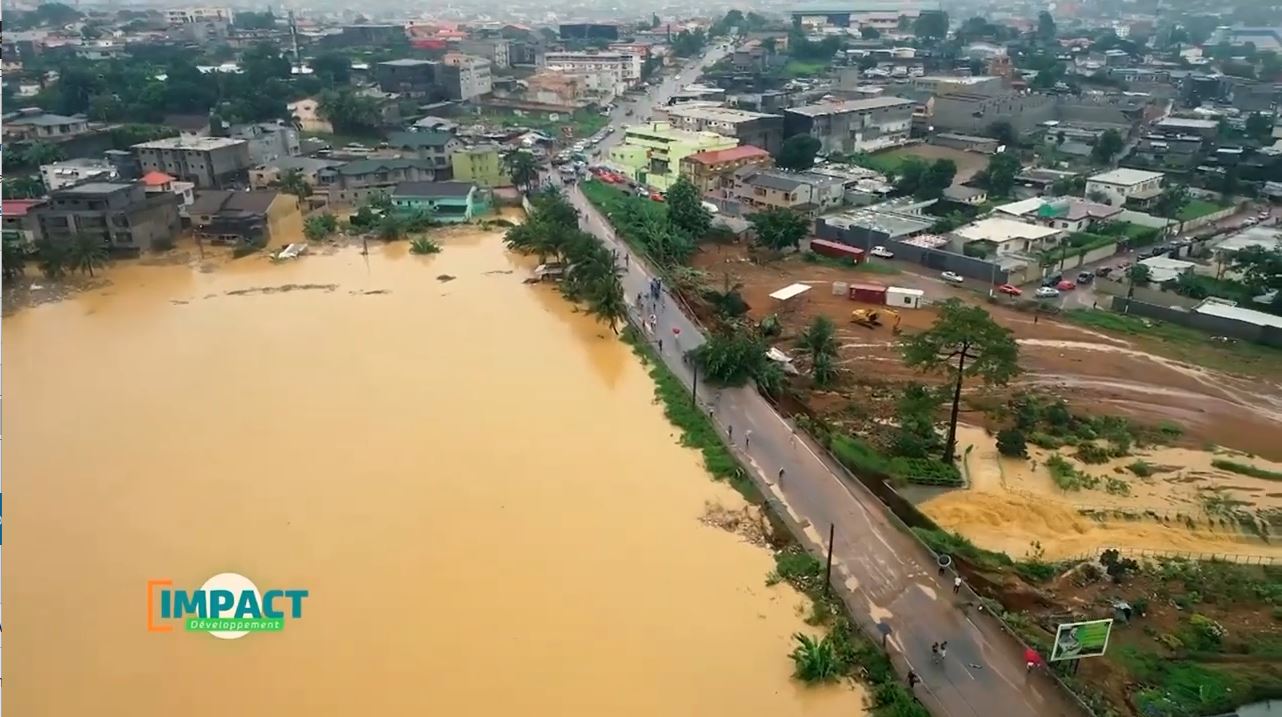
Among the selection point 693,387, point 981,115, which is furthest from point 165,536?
point 981,115

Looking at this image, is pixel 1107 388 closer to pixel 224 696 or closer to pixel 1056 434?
pixel 1056 434

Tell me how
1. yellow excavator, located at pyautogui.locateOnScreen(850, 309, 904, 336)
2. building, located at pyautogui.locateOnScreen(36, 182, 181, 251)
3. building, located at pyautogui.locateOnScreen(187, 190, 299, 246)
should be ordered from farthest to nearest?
1. building, located at pyautogui.locateOnScreen(187, 190, 299, 246)
2. building, located at pyautogui.locateOnScreen(36, 182, 181, 251)
3. yellow excavator, located at pyautogui.locateOnScreen(850, 309, 904, 336)

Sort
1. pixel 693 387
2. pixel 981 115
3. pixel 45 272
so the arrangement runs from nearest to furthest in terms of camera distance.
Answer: pixel 693 387
pixel 45 272
pixel 981 115

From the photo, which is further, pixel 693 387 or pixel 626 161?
pixel 626 161

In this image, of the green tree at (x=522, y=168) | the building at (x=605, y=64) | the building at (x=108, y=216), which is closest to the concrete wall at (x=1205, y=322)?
the green tree at (x=522, y=168)

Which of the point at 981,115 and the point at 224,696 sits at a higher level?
the point at 981,115

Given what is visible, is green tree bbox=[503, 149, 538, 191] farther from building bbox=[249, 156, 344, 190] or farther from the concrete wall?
the concrete wall

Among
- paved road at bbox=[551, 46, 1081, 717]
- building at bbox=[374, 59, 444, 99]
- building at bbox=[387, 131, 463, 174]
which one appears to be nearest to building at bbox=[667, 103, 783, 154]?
building at bbox=[387, 131, 463, 174]
